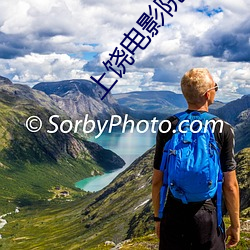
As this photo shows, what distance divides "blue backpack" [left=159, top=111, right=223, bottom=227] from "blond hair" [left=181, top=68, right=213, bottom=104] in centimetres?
67

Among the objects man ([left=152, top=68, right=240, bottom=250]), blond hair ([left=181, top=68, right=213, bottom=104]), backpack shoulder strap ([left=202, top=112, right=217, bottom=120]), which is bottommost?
man ([left=152, top=68, right=240, bottom=250])

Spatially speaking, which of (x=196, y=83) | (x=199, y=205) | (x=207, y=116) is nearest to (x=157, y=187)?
(x=199, y=205)

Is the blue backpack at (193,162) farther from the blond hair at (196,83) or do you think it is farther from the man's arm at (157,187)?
the blond hair at (196,83)

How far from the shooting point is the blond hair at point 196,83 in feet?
36.0

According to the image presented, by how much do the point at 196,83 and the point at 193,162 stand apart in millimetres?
2333

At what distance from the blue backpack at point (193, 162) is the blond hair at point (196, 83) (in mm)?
666

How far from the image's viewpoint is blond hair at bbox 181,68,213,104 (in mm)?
10969

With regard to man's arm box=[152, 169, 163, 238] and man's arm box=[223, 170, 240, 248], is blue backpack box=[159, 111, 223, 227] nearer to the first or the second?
man's arm box=[223, 170, 240, 248]

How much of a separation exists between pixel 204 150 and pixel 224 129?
1.08m

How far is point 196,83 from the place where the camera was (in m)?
11.0

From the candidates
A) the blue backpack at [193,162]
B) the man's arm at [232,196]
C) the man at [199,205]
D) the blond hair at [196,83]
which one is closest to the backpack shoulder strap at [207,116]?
the blue backpack at [193,162]

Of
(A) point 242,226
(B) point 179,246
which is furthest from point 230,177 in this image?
(A) point 242,226

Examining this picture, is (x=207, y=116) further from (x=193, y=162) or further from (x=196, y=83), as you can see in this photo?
(x=193, y=162)

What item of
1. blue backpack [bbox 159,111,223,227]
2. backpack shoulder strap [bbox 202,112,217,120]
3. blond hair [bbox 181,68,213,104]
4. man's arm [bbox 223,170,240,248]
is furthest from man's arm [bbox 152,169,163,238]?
blond hair [bbox 181,68,213,104]
